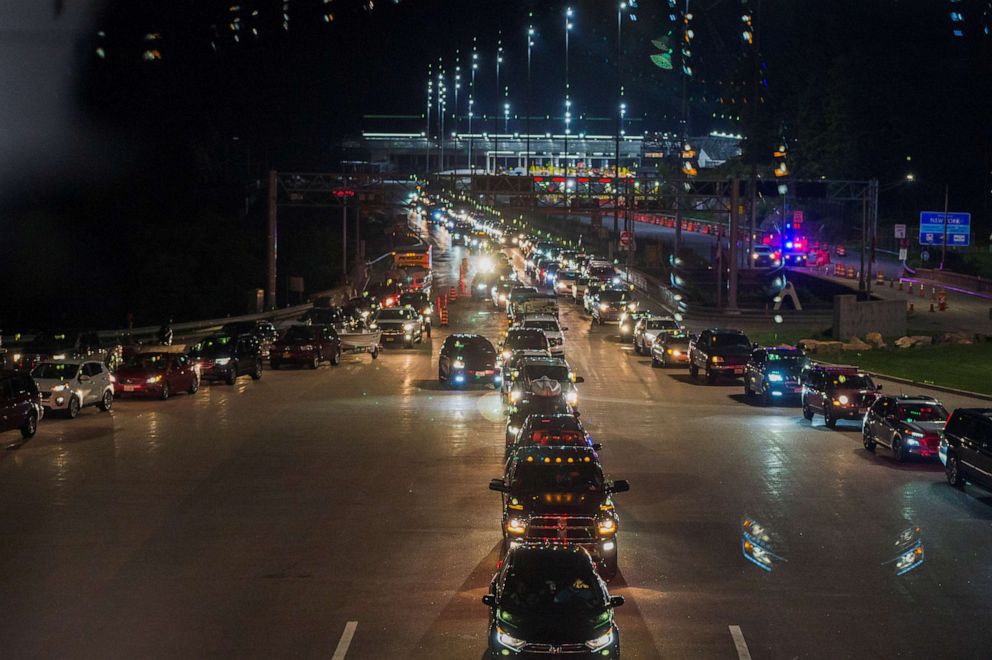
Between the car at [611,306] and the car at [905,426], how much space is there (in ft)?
127

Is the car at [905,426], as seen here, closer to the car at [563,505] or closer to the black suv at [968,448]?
the black suv at [968,448]

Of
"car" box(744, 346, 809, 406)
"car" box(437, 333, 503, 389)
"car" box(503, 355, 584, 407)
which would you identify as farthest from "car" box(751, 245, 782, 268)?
"car" box(503, 355, 584, 407)

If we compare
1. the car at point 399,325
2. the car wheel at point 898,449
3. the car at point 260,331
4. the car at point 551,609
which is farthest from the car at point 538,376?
the car at point 399,325

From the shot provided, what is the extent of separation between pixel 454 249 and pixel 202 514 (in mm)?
126701

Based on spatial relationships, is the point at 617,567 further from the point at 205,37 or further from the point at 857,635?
the point at 205,37

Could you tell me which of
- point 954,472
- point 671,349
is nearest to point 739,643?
point 954,472

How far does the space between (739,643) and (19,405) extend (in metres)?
19.4

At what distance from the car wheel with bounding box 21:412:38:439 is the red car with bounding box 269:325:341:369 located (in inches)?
741

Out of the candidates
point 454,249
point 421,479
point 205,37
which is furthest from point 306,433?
point 454,249

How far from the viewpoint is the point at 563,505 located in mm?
15047

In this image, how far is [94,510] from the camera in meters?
19.2

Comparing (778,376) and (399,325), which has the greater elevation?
(778,376)

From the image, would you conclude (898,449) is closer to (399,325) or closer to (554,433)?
(554,433)

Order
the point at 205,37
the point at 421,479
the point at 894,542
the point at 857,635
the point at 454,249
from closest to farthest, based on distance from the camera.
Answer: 1. the point at 857,635
2. the point at 894,542
3. the point at 421,479
4. the point at 205,37
5. the point at 454,249
